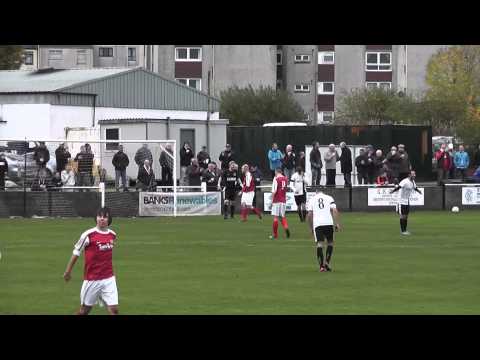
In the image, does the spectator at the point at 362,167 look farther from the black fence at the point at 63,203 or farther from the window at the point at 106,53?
the window at the point at 106,53

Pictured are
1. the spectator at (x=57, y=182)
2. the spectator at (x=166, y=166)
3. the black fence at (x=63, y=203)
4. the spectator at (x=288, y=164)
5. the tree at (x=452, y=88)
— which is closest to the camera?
the black fence at (x=63, y=203)

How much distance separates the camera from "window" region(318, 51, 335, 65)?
98250 millimetres

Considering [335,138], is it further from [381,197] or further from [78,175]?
[78,175]

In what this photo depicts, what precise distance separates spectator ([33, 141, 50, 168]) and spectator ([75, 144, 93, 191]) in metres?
1.15

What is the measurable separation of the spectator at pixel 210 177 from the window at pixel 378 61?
5372 cm

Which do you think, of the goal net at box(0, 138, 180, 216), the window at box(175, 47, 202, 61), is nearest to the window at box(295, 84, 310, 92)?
the window at box(175, 47, 202, 61)

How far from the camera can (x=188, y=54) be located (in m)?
95.2

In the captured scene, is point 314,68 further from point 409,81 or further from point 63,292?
point 63,292

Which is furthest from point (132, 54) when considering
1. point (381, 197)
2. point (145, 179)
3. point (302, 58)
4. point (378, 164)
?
point (145, 179)

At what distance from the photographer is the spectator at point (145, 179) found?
144 ft

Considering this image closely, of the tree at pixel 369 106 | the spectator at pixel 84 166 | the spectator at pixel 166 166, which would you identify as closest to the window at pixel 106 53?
the tree at pixel 369 106

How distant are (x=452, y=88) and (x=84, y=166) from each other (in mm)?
45067

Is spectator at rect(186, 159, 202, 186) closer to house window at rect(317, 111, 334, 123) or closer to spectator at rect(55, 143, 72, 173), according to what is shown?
spectator at rect(55, 143, 72, 173)
